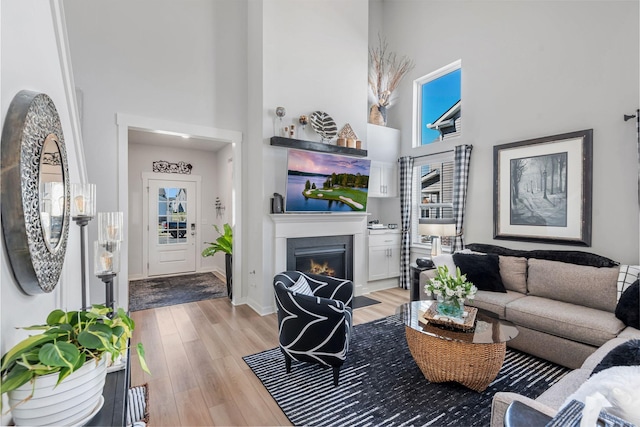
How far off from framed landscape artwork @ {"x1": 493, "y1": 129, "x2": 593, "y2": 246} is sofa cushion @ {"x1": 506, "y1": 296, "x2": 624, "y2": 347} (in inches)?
36.3

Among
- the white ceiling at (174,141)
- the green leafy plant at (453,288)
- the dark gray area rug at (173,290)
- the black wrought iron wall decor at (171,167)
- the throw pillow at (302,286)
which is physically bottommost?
the dark gray area rug at (173,290)

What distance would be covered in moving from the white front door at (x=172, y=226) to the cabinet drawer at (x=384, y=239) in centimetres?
391

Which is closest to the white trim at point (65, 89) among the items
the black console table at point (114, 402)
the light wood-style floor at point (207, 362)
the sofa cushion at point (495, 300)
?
the black console table at point (114, 402)

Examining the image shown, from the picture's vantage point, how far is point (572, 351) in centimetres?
250

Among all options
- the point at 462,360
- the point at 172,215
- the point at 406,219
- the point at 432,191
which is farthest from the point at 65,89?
the point at 432,191

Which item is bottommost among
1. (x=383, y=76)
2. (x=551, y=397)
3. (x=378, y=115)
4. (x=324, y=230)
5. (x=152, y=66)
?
(x=551, y=397)

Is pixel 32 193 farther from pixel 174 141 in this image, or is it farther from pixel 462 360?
pixel 174 141

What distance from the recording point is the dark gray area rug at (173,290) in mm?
4383

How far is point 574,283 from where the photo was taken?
2.95m

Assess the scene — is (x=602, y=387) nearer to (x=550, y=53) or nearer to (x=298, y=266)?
(x=298, y=266)

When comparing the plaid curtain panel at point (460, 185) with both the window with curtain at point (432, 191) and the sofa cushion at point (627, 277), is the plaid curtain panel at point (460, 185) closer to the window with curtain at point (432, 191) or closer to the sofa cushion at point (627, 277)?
the window with curtain at point (432, 191)

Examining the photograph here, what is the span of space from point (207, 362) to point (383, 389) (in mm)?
1601

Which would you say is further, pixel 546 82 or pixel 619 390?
pixel 546 82

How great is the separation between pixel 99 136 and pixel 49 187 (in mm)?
2796
